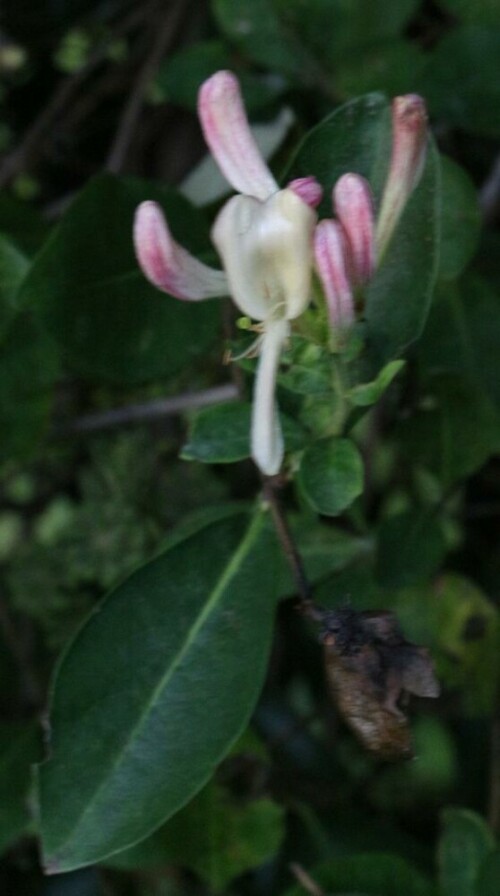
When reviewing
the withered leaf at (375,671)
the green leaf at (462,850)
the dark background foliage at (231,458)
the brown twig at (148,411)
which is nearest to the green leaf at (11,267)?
the dark background foliage at (231,458)

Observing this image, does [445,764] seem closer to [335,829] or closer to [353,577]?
[335,829]

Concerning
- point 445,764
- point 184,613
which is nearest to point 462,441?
point 184,613

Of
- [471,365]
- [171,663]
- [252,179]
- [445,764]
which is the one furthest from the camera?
[445,764]

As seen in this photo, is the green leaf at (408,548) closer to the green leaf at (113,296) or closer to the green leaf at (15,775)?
the green leaf at (113,296)

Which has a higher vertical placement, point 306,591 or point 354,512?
point 306,591

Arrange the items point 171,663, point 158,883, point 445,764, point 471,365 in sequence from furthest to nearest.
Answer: point 445,764, point 158,883, point 471,365, point 171,663

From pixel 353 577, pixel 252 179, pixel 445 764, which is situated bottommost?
pixel 445 764
